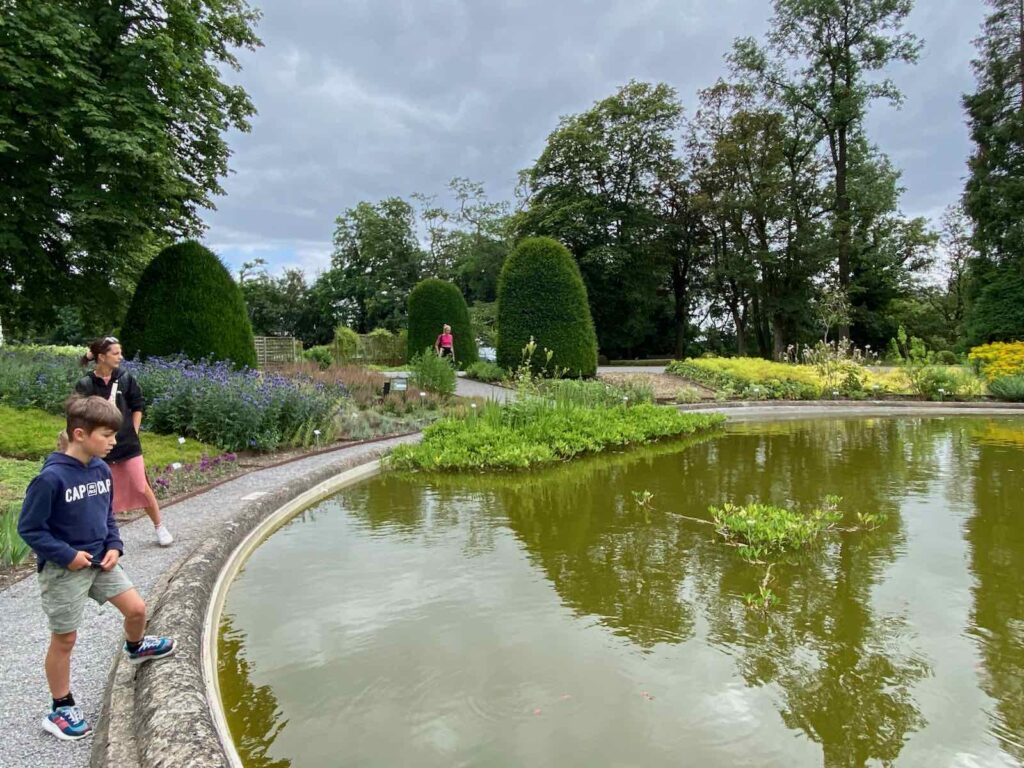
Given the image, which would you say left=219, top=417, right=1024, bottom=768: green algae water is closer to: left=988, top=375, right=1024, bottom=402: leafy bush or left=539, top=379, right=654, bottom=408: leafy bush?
left=539, top=379, right=654, bottom=408: leafy bush

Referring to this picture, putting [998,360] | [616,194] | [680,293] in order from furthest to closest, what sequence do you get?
1. [680,293]
2. [616,194]
3. [998,360]

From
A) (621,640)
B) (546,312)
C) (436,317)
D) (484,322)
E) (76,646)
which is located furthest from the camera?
(484,322)

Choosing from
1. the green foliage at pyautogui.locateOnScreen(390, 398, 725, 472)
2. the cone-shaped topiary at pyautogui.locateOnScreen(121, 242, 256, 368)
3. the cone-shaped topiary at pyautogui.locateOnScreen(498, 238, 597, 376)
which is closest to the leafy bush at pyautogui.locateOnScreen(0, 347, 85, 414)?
the cone-shaped topiary at pyautogui.locateOnScreen(121, 242, 256, 368)

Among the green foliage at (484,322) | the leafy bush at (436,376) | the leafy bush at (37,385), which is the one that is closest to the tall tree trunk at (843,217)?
the green foliage at (484,322)

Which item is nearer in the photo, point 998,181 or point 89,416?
point 89,416

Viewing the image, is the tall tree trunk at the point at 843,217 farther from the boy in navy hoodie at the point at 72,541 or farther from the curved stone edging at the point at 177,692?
the boy in navy hoodie at the point at 72,541

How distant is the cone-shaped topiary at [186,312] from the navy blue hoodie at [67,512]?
8.48 meters

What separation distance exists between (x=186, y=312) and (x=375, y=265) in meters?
32.1

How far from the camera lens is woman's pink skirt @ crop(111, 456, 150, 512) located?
3.86m

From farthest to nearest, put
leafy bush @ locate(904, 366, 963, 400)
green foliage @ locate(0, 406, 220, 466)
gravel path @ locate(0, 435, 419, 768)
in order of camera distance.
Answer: leafy bush @ locate(904, 366, 963, 400)
green foliage @ locate(0, 406, 220, 466)
gravel path @ locate(0, 435, 419, 768)

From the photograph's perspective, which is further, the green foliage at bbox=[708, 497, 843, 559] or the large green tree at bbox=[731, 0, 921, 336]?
the large green tree at bbox=[731, 0, 921, 336]

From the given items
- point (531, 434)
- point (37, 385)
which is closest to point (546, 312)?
point (531, 434)

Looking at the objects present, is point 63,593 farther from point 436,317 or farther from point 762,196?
point 762,196

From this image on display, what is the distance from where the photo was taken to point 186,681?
2100mm
